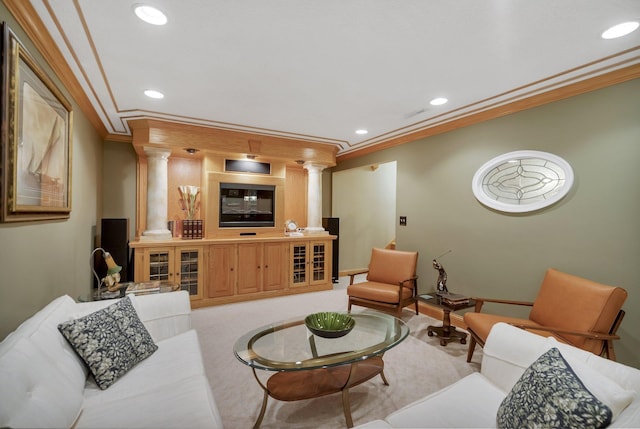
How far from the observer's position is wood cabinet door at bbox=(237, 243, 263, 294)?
443 cm

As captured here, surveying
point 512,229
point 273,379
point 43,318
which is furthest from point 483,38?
point 43,318

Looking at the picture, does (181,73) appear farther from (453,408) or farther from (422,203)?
(422,203)

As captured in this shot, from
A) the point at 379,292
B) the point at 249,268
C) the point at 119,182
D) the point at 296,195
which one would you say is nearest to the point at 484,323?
the point at 379,292

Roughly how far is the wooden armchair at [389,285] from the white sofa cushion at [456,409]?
70.2 inches

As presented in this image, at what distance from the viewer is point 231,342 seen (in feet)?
10.1

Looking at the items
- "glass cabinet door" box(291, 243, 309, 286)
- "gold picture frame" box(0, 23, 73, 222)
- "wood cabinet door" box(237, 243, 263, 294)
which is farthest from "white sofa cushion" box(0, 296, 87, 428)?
"glass cabinet door" box(291, 243, 309, 286)

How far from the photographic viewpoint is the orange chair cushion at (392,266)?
A: 382cm

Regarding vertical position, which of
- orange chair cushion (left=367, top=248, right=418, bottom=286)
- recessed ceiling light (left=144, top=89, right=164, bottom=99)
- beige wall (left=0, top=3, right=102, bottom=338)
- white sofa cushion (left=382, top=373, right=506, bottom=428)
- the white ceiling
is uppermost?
the white ceiling

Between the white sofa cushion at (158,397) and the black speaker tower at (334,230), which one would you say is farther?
the black speaker tower at (334,230)

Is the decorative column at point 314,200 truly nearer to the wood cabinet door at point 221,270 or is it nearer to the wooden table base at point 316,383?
the wood cabinet door at point 221,270

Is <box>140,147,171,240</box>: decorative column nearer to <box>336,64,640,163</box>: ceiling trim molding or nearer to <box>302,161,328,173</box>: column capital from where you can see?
<box>302,161,328,173</box>: column capital

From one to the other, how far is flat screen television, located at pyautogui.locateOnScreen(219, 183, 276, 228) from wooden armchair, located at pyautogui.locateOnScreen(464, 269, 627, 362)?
3.44 meters

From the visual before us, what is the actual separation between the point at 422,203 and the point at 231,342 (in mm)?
2993

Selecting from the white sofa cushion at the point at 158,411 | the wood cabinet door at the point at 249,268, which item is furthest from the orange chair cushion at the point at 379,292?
the white sofa cushion at the point at 158,411
